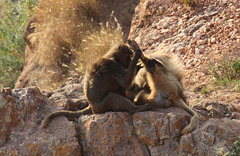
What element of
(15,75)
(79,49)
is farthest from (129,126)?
(15,75)

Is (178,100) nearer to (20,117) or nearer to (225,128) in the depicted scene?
(225,128)

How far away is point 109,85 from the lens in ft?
14.7

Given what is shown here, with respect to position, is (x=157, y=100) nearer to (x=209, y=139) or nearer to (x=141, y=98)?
(x=141, y=98)

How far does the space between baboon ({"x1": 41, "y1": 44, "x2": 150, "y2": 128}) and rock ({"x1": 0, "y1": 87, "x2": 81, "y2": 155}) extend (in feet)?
0.58

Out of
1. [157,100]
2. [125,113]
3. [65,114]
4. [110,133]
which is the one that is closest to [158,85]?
[157,100]

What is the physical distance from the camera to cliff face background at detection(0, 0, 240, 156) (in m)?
3.73

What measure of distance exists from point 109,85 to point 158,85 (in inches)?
29.2

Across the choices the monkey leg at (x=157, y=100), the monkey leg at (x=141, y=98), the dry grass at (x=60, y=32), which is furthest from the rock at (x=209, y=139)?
the dry grass at (x=60, y=32)

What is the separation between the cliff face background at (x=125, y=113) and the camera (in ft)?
12.2

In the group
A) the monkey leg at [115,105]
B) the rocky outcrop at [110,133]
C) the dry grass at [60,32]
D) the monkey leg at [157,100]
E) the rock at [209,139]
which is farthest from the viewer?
the dry grass at [60,32]

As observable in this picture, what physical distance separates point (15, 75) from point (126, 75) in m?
10.9

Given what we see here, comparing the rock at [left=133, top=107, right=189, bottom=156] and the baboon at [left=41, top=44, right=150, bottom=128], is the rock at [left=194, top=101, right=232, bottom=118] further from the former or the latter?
the baboon at [left=41, top=44, right=150, bottom=128]

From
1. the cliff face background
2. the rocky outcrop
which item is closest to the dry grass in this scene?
the cliff face background

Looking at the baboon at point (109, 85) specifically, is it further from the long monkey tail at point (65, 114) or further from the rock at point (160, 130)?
the rock at point (160, 130)
